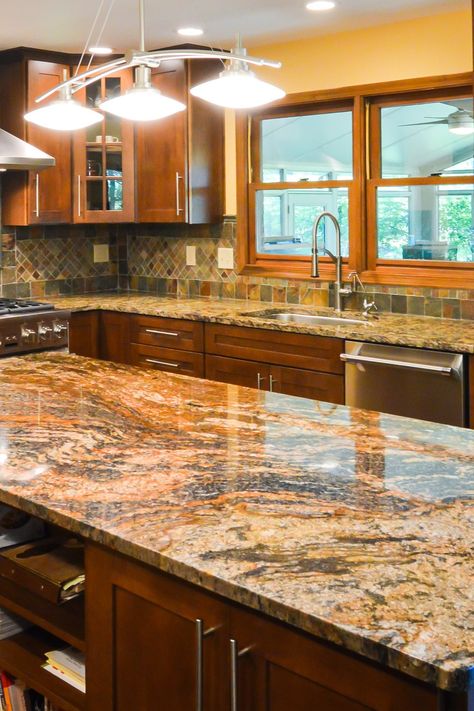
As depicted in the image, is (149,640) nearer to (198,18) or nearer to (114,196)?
(198,18)

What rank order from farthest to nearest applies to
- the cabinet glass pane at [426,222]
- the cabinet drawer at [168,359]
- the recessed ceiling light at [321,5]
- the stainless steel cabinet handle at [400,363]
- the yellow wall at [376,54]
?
the cabinet drawer at [168,359] < the cabinet glass pane at [426,222] < the yellow wall at [376,54] < the recessed ceiling light at [321,5] < the stainless steel cabinet handle at [400,363]

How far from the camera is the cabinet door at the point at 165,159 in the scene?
203 inches

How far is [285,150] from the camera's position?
203 inches

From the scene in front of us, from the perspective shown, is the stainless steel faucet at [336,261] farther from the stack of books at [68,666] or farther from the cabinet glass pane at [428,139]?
the stack of books at [68,666]

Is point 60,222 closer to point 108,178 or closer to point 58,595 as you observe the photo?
point 108,178

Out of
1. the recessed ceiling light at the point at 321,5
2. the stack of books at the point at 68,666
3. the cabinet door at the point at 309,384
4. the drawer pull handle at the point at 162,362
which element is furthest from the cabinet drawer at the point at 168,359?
the stack of books at the point at 68,666

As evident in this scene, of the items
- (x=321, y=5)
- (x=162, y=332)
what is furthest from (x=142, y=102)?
(x=162, y=332)

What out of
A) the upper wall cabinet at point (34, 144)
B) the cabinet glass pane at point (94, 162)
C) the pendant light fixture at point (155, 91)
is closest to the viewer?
the pendant light fixture at point (155, 91)

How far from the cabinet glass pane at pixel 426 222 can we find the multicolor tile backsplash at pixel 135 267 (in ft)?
0.97

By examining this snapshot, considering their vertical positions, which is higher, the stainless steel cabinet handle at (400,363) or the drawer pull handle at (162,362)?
the stainless steel cabinet handle at (400,363)

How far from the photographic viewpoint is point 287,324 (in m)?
4.32

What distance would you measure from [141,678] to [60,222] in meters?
4.06

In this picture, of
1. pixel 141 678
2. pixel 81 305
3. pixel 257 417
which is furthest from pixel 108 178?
pixel 141 678

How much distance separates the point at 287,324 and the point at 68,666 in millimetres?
2519
